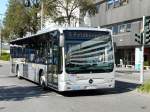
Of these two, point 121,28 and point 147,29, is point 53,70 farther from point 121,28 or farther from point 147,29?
point 121,28

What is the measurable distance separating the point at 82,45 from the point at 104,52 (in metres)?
0.99

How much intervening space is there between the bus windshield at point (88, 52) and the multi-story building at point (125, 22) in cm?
2954

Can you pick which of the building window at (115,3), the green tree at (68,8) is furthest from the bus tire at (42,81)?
the building window at (115,3)

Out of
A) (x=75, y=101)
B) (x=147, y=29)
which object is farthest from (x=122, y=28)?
(x=75, y=101)

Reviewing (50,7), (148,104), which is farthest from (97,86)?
(50,7)

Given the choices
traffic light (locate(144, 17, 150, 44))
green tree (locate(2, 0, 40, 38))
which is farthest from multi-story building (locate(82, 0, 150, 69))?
traffic light (locate(144, 17, 150, 44))

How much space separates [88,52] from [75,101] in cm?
248

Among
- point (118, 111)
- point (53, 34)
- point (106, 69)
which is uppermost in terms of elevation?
point (53, 34)

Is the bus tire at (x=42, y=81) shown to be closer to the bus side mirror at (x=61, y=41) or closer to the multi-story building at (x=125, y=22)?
the bus side mirror at (x=61, y=41)

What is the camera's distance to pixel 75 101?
616 inches

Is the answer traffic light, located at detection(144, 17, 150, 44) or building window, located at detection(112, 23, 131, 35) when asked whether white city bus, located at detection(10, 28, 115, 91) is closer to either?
traffic light, located at detection(144, 17, 150, 44)

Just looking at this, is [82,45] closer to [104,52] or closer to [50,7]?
[104,52]

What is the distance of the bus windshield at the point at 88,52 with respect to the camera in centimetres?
1694

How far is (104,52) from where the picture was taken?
17547mm
